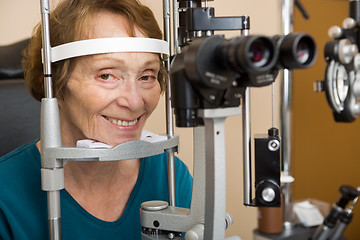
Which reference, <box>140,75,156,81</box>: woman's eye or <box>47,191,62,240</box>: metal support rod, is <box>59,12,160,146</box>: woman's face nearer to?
<box>140,75,156,81</box>: woman's eye

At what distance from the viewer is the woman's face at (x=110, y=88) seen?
0.96 m

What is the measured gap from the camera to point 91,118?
39.4 inches

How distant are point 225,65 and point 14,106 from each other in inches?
37.1

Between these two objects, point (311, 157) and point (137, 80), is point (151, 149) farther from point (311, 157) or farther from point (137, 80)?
point (311, 157)

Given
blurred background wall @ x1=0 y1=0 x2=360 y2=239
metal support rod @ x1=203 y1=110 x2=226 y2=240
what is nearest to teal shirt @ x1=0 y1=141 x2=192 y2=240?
metal support rod @ x1=203 y1=110 x2=226 y2=240

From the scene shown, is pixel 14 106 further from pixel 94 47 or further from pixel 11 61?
pixel 94 47

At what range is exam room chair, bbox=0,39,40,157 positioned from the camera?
4.30 ft

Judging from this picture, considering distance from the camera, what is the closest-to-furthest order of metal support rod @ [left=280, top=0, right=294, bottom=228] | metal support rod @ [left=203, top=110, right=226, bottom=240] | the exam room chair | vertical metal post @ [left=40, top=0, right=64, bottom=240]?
metal support rod @ [left=203, top=110, right=226, bottom=240], vertical metal post @ [left=40, top=0, right=64, bottom=240], the exam room chair, metal support rod @ [left=280, top=0, right=294, bottom=228]

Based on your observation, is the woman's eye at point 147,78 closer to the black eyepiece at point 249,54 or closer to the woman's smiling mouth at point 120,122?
the woman's smiling mouth at point 120,122

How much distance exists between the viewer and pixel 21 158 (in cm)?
108

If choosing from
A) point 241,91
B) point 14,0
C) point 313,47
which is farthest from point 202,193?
point 14,0

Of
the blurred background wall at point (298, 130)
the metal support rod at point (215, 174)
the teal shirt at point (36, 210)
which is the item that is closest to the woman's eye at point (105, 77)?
the teal shirt at point (36, 210)

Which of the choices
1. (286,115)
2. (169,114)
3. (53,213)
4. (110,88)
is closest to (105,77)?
(110,88)

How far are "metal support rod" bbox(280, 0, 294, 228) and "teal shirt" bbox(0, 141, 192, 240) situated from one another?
0.63 m
